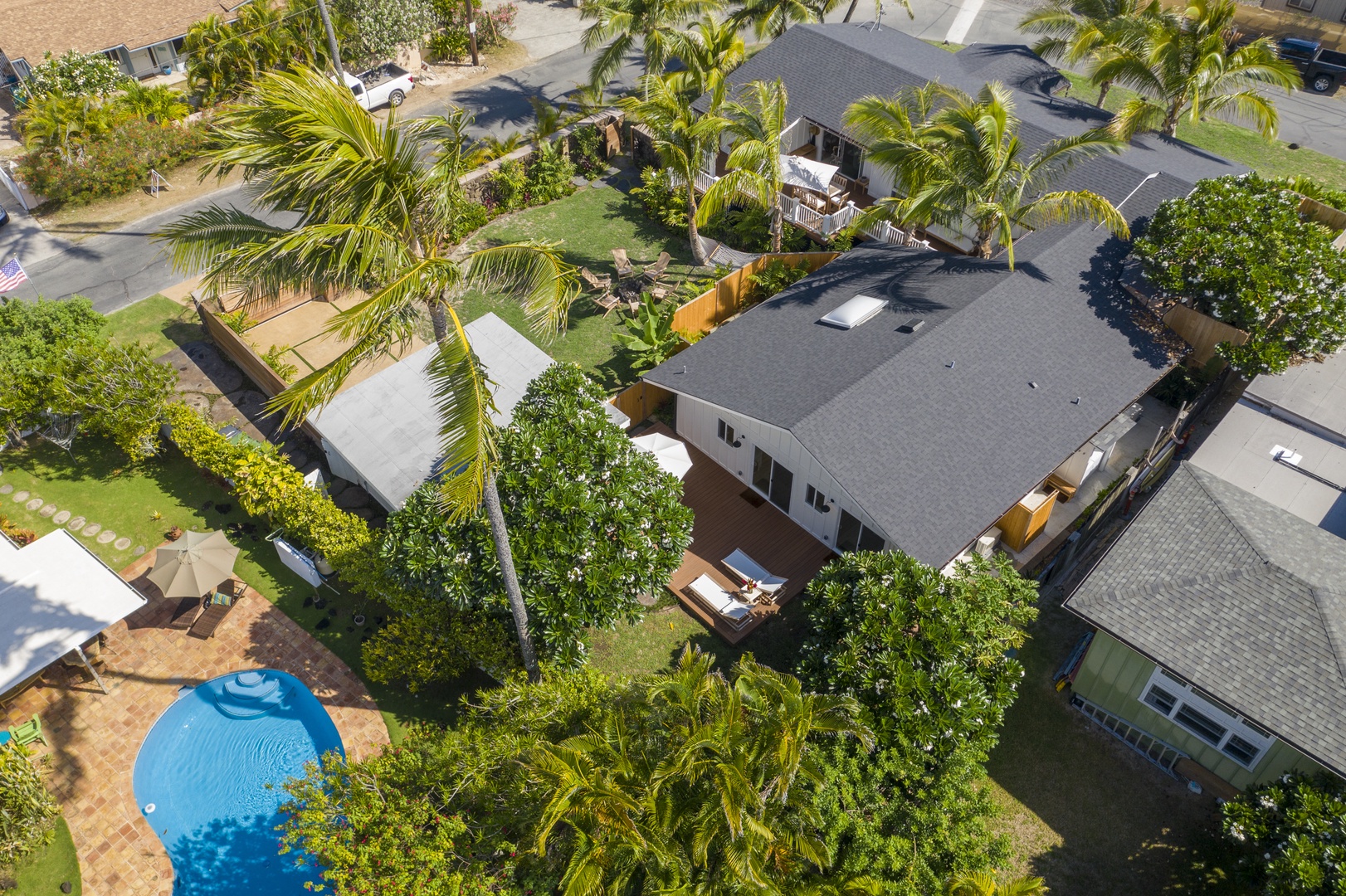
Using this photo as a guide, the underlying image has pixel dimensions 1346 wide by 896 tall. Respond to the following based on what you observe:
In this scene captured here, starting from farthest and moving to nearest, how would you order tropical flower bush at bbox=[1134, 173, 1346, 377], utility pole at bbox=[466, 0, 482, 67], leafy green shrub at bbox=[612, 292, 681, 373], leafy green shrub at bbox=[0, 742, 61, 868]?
utility pole at bbox=[466, 0, 482, 67]
leafy green shrub at bbox=[612, 292, 681, 373]
tropical flower bush at bbox=[1134, 173, 1346, 377]
leafy green shrub at bbox=[0, 742, 61, 868]

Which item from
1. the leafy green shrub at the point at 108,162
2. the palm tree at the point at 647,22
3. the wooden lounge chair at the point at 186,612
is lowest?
the wooden lounge chair at the point at 186,612

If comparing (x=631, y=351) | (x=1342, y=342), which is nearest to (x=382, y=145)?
(x=631, y=351)

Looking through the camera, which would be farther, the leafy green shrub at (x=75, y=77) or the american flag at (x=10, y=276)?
the leafy green shrub at (x=75, y=77)

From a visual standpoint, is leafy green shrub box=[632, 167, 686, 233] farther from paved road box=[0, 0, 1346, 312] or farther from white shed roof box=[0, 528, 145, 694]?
white shed roof box=[0, 528, 145, 694]

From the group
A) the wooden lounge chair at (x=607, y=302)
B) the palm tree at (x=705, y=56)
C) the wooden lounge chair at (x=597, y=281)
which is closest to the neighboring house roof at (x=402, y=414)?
the wooden lounge chair at (x=607, y=302)

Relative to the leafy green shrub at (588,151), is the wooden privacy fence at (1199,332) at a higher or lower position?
lower

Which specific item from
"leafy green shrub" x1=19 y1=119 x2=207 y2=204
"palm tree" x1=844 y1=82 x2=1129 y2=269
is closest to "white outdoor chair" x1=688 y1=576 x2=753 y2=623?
"palm tree" x1=844 y1=82 x2=1129 y2=269

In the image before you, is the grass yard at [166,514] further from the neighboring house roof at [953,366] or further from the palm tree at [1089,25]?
the palm tree at [1089,25]

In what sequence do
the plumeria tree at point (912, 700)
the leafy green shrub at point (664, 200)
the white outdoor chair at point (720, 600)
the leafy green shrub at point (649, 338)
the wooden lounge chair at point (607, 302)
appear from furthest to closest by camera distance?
the leafy green shrub at point (664, 200)
the wooden lounge chair at point (607, 302)
the leafy green shrub at point (649, 338)
the white outdoor chair at point (720, 600)
the plumeria tree at point (912, 700)
